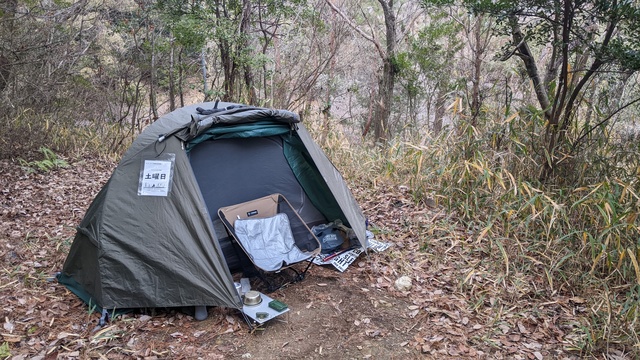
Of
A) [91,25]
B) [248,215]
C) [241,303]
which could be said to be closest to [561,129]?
[248,215]

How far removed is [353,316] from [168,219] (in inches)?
62.4

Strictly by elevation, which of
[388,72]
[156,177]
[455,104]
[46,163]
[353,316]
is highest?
[388,72]

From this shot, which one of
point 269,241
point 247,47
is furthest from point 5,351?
point 247,47

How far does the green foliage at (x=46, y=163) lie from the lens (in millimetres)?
6266

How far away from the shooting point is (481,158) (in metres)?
4.94

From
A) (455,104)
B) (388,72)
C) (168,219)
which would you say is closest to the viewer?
(168,219)

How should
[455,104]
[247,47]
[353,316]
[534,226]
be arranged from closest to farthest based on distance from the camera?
[353,316] < [534,226] < [455,104] < [247,47]

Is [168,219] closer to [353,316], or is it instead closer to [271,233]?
[271,233]

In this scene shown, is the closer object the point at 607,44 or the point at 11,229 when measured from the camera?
the point at 607,44

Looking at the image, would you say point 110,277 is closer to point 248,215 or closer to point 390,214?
point 248,215

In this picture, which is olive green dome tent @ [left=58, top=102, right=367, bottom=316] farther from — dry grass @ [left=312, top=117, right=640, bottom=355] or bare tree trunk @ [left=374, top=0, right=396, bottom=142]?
bare tree trunk @ [left=374, top=0, right=396, bottom=142]

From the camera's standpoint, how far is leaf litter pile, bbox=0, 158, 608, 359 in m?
3.09

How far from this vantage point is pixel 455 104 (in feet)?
17.8

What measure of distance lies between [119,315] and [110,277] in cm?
28
